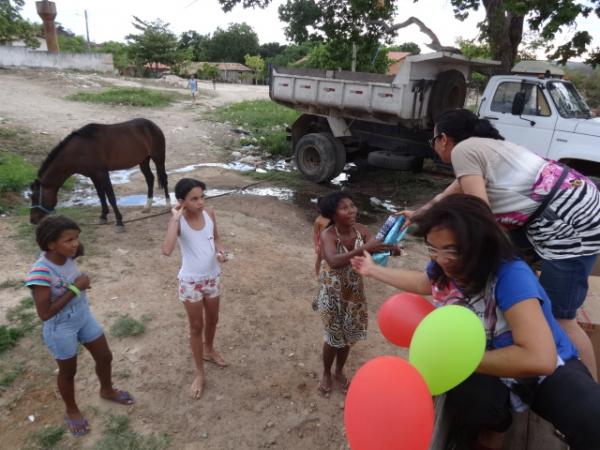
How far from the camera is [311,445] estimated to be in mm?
2414

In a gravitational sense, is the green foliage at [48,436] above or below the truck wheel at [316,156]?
below

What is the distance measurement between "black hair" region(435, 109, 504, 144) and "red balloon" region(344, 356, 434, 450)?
63.4 inches

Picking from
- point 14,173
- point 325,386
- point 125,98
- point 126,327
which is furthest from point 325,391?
point 125,98

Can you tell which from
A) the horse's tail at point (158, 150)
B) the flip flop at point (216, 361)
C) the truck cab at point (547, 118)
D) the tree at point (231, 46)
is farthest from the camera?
the tree at point (231, 46)

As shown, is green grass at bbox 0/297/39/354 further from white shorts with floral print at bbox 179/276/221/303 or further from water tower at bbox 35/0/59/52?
water tower at bbox 35/0/59/52

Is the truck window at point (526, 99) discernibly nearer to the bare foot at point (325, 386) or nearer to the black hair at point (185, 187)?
the bare foot at point (325, 386)

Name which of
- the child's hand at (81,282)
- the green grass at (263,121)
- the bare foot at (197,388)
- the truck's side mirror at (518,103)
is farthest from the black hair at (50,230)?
the green grass at (263,121)

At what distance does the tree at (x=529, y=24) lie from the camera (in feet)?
21.0

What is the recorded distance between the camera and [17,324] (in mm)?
3314

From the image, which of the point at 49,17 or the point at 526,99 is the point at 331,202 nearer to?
the point at 526,99

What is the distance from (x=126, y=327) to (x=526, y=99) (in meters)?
6.06

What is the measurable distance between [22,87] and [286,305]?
1781 centimetres

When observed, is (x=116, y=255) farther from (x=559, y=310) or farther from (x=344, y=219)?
(x=559, y=310)

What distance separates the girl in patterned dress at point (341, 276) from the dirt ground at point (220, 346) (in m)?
0.54
